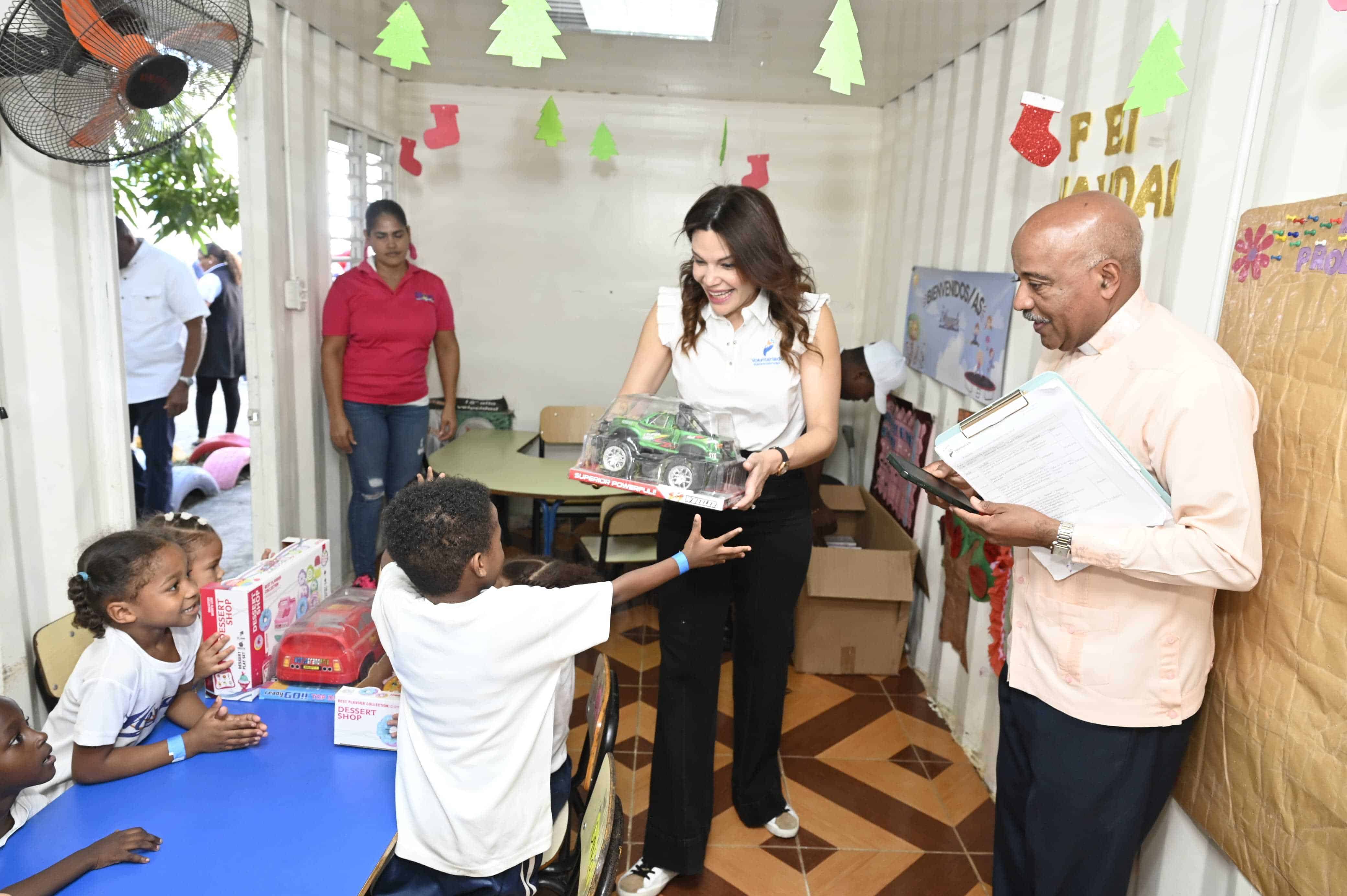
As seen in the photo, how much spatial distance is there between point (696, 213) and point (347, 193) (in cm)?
310

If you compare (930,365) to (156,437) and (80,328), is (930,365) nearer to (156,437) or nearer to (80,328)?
(80,328)

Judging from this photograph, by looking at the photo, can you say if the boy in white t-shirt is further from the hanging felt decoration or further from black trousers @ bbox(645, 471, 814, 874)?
the hanging felt decoration

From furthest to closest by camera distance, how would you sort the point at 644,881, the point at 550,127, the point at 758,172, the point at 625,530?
the point at 758,172, the point at 550,127, the point at 625,530, the point at 644,881

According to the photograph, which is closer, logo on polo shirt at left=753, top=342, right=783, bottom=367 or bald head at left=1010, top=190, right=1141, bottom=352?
bald head at left=1010, top=190, right=1141, bottom=352

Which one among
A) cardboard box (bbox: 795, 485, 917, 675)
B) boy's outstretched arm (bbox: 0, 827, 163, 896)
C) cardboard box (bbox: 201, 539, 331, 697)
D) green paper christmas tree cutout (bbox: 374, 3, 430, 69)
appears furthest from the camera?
cardboard box (bbox: 795, 485, 917, 675)

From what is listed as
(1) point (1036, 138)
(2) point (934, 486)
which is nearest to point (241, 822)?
(2) point (934, 486)

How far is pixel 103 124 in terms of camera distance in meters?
2.14

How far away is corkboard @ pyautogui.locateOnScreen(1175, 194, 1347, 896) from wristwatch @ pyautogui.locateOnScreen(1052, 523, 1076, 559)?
39 cm

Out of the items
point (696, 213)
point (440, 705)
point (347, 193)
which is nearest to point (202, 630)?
point (440, 705)

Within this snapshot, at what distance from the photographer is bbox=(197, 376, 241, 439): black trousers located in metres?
6.83

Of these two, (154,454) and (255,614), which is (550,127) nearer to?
(154,454)

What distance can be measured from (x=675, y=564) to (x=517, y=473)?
2.23 meters

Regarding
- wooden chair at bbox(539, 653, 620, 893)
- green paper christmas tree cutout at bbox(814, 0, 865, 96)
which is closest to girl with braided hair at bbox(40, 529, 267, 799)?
wooden chair at bbox(539, 653, 620, 893)

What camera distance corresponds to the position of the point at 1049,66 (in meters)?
2.83
